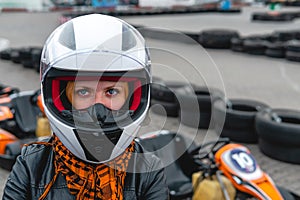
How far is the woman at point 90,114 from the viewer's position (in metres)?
1.16

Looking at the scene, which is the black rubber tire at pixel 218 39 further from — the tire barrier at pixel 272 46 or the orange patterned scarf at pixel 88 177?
the orange patterned scarf at pixel 88 177

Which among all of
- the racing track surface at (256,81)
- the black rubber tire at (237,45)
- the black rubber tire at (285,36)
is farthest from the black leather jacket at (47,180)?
the black rubber tire at (285,36)

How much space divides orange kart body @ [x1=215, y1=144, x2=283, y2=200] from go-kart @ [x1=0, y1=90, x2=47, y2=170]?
1745 millimetres

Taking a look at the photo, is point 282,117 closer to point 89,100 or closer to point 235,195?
point 235,195

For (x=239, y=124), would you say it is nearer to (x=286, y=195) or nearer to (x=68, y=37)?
(x=286, y=195)

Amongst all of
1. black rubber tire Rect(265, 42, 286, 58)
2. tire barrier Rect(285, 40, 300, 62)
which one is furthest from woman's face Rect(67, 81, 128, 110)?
black rubber tire Rect(265, 42, 286, 58)

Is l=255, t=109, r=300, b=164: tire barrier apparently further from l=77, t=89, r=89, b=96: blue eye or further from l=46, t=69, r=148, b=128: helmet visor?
l=77, t=89, r=89, b=96: blue eye

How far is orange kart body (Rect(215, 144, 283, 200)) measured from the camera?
254cm

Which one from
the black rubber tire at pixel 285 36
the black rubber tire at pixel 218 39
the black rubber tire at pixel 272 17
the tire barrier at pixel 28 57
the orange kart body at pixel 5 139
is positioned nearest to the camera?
the orange kart body at pixel 5 139

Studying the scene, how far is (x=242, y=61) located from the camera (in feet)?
29.6

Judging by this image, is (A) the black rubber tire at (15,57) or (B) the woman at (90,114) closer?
(B) the woman at (90,114)

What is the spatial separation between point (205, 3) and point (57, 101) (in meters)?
24.6

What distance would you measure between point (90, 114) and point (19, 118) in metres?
2.91

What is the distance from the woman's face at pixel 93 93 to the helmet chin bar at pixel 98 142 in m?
0.08
